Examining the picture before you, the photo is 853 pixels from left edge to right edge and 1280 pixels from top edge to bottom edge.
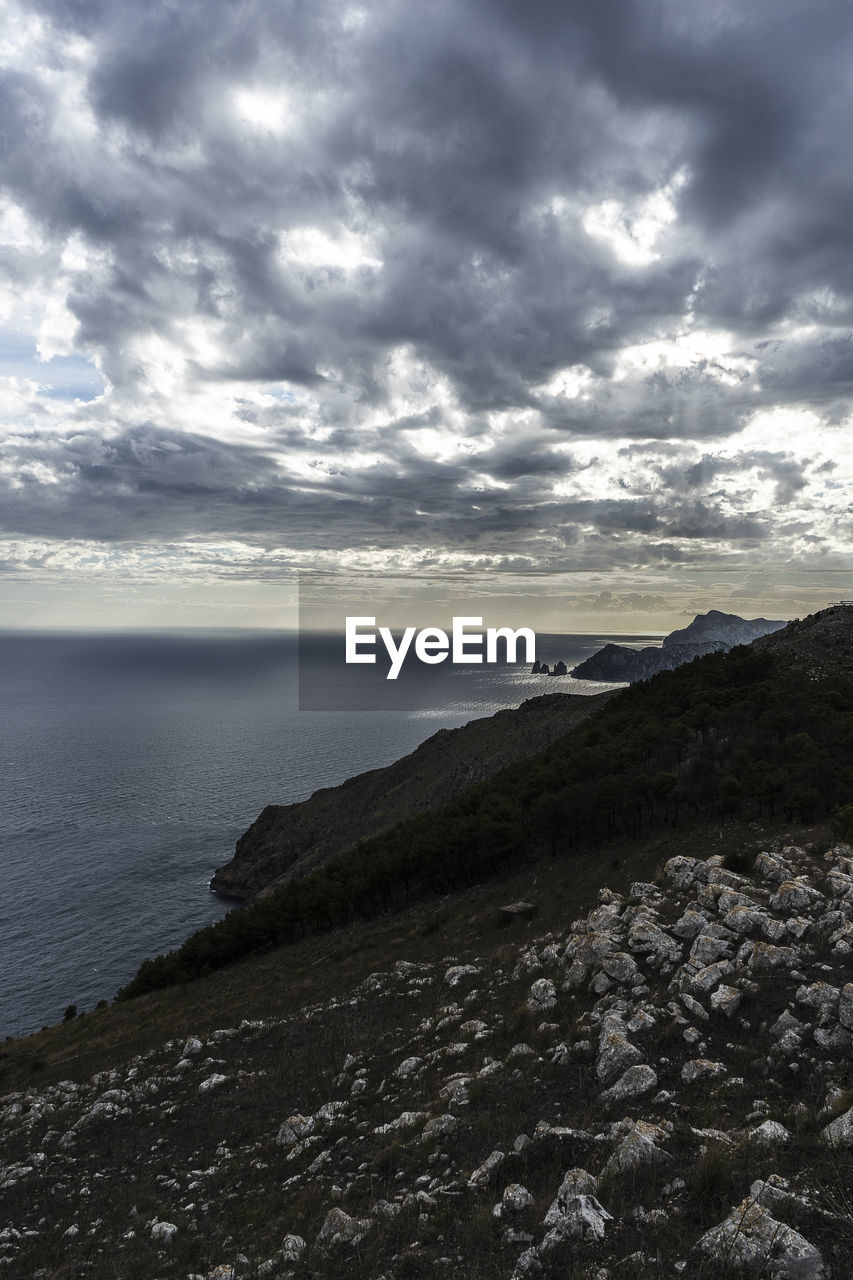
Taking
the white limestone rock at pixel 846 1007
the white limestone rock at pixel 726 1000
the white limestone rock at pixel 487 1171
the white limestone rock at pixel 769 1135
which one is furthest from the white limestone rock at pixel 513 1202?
the white limestone rock at pixel 846 1007

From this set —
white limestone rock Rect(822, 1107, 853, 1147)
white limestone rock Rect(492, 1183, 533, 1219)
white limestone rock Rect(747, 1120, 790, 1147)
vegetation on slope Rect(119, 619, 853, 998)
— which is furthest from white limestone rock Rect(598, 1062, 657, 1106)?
vegetation on slope Rect(119, 619, 853, 998)

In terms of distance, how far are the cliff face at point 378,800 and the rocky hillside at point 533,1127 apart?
87536mm

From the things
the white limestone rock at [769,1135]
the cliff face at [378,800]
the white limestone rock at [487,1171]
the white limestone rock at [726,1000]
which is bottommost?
the cliff face at [378,800]

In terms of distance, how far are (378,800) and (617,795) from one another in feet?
320

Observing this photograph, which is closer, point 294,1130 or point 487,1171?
point 487,1171

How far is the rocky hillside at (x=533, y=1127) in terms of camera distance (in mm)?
9625

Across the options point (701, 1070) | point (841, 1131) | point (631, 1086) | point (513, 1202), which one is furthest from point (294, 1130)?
point (841, 1131)

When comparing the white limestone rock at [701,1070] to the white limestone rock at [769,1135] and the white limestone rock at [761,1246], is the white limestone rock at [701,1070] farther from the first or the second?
the white limestone rock at [761,1246]

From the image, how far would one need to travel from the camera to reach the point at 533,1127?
13180 mm

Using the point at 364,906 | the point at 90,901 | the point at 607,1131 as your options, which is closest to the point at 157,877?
the point at 90,901

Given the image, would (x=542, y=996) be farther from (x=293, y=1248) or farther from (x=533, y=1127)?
(x=293, y=1248)

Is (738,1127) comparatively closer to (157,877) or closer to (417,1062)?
(417,1062)

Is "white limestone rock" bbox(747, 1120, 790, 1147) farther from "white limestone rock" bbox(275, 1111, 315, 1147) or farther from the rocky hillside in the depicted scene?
"white limestone rock" bbox(275, 1111, 315, 1147)

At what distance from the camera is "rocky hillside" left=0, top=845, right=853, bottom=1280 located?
9625mm
